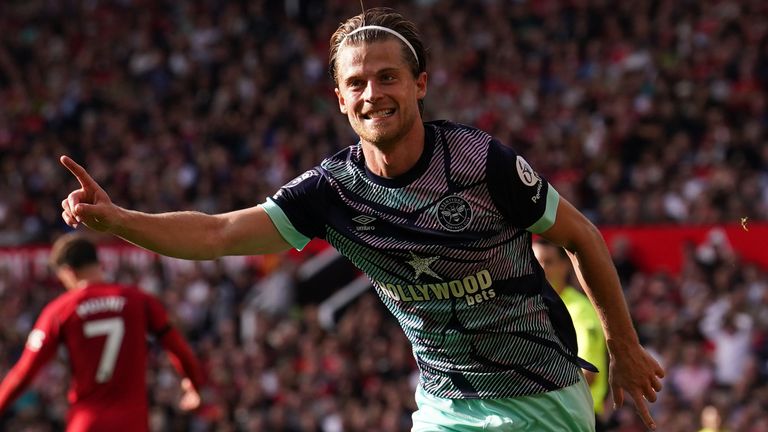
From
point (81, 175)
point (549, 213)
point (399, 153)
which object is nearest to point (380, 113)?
point (399, 153)

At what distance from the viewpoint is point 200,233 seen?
163 inches

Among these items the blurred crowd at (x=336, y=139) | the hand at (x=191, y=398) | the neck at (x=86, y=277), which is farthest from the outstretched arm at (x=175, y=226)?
the blurred crowd at (x=336, y=139)

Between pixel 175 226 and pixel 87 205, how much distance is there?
0.39m

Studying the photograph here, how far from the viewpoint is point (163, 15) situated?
74.9 feet

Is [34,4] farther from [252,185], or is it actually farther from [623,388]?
[623,388]

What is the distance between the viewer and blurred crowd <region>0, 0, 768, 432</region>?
1327cm

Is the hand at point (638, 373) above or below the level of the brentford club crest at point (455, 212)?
below

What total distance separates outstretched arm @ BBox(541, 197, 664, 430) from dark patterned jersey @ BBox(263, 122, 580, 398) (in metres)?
0.13

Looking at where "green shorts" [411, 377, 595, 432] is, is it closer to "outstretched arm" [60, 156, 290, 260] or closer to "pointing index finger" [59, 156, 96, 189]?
"outstretched arm" [60, 156, 290, 260]

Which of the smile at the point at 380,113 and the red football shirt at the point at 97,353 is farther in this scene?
the red football shirt at the point at 97,353

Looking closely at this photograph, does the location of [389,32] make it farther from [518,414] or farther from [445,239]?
[518,414]

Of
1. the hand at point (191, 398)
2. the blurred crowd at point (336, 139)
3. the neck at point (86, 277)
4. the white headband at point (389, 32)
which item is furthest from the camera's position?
the blurred crowd at point (336, 139)

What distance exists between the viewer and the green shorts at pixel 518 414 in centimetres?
418

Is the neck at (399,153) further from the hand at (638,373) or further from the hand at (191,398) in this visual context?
the hand at (191,398)
